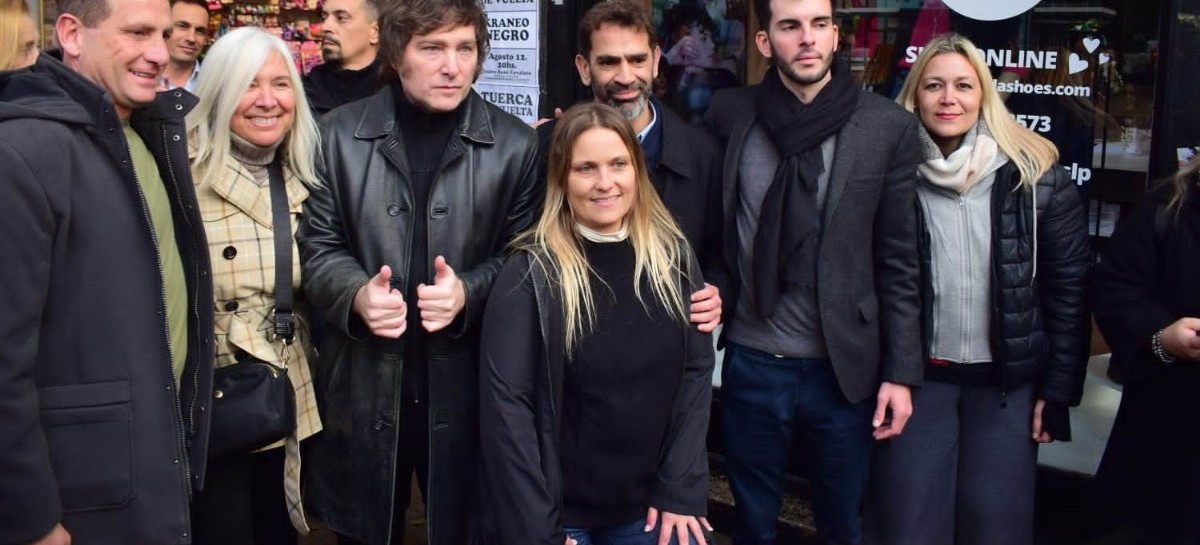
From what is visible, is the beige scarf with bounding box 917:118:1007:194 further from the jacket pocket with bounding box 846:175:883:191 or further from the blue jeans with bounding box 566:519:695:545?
the blue jeans with bounding box 566:519:695:545

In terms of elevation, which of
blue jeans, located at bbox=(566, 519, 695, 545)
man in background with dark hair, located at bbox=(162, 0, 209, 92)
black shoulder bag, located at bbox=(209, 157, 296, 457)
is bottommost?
blue jeans, located at bbox=(566, 519, 695, 545)

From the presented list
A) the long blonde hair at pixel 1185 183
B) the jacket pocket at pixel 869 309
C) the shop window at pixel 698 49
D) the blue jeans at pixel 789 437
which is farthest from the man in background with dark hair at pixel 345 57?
the long blonde hair at pixel 1185 183

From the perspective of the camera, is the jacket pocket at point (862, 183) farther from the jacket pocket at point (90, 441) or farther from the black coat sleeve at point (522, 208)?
the jacket pocket at point (90, 441)

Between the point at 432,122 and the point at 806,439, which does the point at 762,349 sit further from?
the point at 432,122

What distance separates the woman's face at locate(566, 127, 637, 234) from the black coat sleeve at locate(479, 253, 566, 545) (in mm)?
250

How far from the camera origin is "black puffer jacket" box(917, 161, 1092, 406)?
3.19 meters

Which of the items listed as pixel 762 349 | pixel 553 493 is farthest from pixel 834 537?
pixel 553 493

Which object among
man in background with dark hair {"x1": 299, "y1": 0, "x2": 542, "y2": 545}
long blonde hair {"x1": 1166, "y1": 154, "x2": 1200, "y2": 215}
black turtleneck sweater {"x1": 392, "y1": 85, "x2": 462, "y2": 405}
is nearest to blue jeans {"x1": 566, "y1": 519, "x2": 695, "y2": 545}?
man in background with dark hair {"x1": 299, "y1": 0, "x2": 542, "y2": 545}

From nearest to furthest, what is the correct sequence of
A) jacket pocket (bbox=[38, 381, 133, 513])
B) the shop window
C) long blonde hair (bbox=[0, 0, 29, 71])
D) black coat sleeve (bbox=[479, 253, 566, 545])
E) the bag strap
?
jacket pocket (bbox=[38, 381, 133, 513]), black coat sleeve (bbox=[479, 253, 566, 545]), long blonde hair (bbox=[0, 0, 29, 71]), the bag strap, the shop window

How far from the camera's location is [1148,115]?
372 centimetres

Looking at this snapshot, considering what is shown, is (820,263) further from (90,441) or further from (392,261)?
(90,441)

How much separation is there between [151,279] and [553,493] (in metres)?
1.10

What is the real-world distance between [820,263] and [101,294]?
189 cm

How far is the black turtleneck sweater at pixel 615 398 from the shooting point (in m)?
2.86
